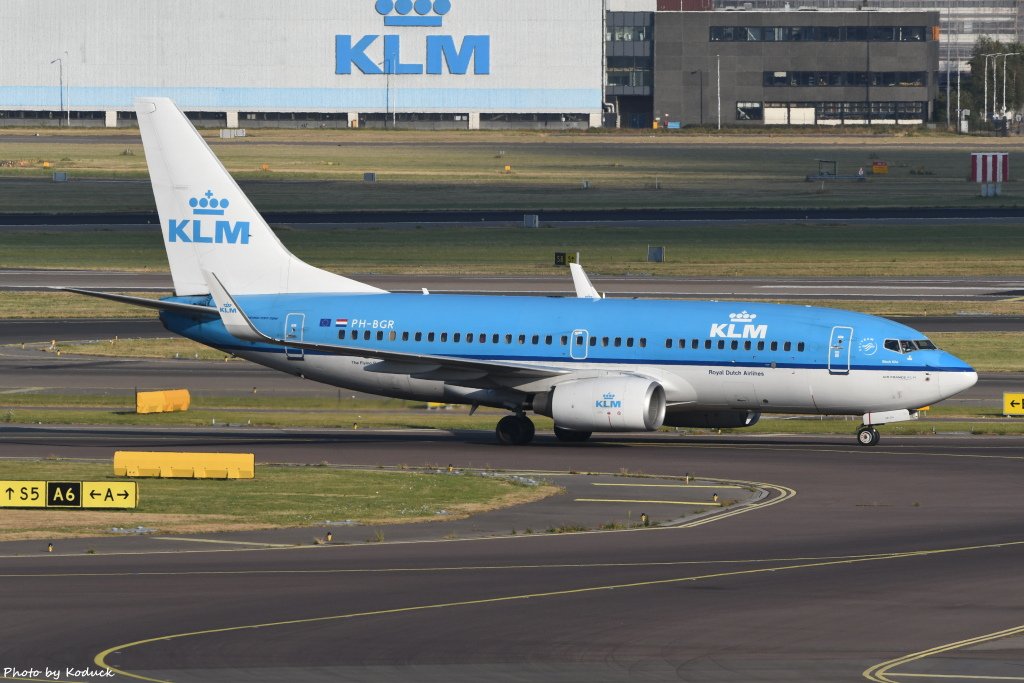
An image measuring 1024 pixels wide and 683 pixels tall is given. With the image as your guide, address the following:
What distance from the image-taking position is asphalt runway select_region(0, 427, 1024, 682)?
2433 centimetres

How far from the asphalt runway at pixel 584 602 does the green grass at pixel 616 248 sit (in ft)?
211

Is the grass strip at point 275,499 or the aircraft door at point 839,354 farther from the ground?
the aircraft door at point 839,354

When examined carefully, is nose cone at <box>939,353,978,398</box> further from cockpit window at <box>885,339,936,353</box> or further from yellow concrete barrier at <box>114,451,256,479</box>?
yellow concrete barrier at <box>114,451,256,479</box>

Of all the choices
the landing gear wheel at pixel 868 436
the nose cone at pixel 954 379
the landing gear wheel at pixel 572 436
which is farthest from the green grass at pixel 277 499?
the nose cone at pixel 954 379

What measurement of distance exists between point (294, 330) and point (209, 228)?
4.90m

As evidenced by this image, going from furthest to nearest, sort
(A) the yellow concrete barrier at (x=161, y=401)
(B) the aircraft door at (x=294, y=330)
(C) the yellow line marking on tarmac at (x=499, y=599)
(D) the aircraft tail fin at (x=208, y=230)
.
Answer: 1. (A) the yellow concrete barrier at (x=161, y=401)
2. (D) the aircraft tail fin at (x=208, y=230)
3. (B) the aircraft door at (x=294, y=330)
4. (C) the yellow line marking on tarmac at (x=499, y=599)

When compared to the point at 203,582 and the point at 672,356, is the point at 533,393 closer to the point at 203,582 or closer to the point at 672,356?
the point at 672,356

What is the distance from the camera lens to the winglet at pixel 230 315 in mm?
52844

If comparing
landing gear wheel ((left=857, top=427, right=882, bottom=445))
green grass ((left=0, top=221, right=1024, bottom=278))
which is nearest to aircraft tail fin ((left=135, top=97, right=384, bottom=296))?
landing gear wheel ((left=857, top=427, right=882, bottom=445))

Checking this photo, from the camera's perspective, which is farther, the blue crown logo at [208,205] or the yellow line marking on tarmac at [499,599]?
the blue crown logo at [208,205]

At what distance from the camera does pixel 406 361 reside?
52688mm

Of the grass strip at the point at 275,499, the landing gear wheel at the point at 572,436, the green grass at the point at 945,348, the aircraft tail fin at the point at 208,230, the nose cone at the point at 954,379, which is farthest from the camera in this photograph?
the green grass at the point at 945,348

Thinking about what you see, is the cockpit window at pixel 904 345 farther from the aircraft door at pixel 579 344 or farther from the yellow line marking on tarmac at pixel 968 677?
the yellow line marking on tarmac at pixel 968 677

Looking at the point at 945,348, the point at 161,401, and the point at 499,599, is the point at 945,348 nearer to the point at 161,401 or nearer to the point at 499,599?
the point at 161,401
